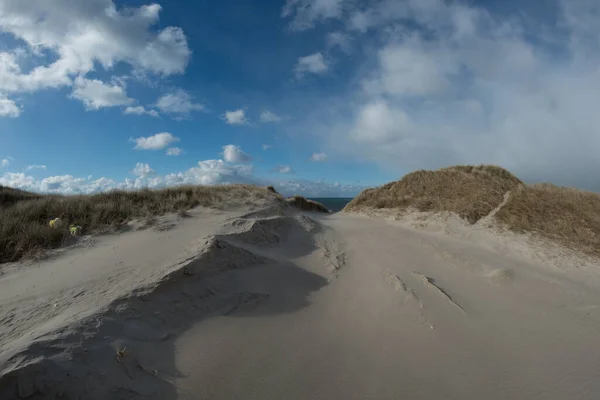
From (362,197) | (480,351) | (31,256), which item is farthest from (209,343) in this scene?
(362,197)

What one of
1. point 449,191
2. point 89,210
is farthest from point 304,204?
point 89,210

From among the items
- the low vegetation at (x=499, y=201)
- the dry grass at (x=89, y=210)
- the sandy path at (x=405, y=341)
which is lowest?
the sandy path at (x=405, y=341)

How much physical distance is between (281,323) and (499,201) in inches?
465

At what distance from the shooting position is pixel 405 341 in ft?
15.4

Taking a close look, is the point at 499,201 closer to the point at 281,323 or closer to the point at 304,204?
the point at 304,204

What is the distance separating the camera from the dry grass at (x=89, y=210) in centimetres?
692

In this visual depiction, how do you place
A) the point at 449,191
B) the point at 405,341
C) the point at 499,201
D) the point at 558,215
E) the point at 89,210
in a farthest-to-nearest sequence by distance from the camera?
the point at 449,191
the point at 499,201
the point at 558,215
the point at 89,210
the point at 405,341

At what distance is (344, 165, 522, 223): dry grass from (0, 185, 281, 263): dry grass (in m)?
6.18

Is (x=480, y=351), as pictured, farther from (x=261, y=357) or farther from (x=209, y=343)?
(x=209, y=343)

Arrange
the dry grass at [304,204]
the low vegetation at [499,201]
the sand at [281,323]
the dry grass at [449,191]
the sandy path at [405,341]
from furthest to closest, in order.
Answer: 1. the dry grass at [304,204]
2. the dry grass at [449,191]
3. the low vegetation at [499,201]
4. the sandy path at [405,341]
5. the sand at [281,323]

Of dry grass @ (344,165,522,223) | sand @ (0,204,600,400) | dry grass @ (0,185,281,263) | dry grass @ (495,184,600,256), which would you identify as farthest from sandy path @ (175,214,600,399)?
dry grass @ (344,165,522,223)

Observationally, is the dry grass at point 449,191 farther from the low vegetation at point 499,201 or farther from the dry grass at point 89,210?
the dry grass at point 89,210

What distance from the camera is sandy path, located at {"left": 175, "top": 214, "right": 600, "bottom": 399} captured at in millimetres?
3705

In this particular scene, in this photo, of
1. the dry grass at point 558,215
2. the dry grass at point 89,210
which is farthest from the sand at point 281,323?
the dry grass at point 558,215
